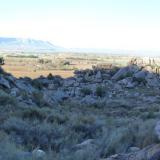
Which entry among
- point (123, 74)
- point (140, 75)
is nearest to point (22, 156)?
point (140, 75)

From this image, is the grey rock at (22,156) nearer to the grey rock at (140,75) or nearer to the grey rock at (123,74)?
the grey rock at (140,75)

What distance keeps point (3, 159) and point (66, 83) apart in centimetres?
4006

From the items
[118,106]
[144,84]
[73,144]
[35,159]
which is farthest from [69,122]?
[144,84]

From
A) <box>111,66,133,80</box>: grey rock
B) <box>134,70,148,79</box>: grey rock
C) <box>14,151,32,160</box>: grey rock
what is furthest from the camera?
<box>111,66,133,80</box>: grey rock

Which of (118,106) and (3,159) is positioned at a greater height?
(3,159)

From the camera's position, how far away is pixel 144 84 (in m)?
48.1

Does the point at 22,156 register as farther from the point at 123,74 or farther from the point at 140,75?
the point at 123,74

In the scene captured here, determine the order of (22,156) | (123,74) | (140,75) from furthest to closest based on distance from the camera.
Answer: (123,74), (140,75), (22,156)

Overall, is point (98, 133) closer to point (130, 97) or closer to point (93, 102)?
point (93, 102)

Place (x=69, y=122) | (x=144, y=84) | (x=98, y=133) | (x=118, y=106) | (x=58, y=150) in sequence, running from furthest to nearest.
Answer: (x=144, y=84), (x=118, y=106), (x=69, y=122), (x=98, y=133), (x=58, y=150)

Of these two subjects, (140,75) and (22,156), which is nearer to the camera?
(22,156)

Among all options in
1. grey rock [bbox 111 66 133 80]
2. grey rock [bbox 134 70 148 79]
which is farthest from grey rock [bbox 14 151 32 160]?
grey rock [bbox 111 66 133 80]

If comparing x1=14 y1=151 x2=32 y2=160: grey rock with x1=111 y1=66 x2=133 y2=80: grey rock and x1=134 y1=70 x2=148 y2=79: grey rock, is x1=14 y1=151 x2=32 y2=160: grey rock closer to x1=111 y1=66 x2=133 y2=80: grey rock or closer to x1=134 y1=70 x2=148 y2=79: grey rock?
x1=134 y1=70 x2=148 y2=79: grey rock

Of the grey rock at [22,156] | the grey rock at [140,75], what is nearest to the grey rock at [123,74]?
the grey rock at [140,75]
